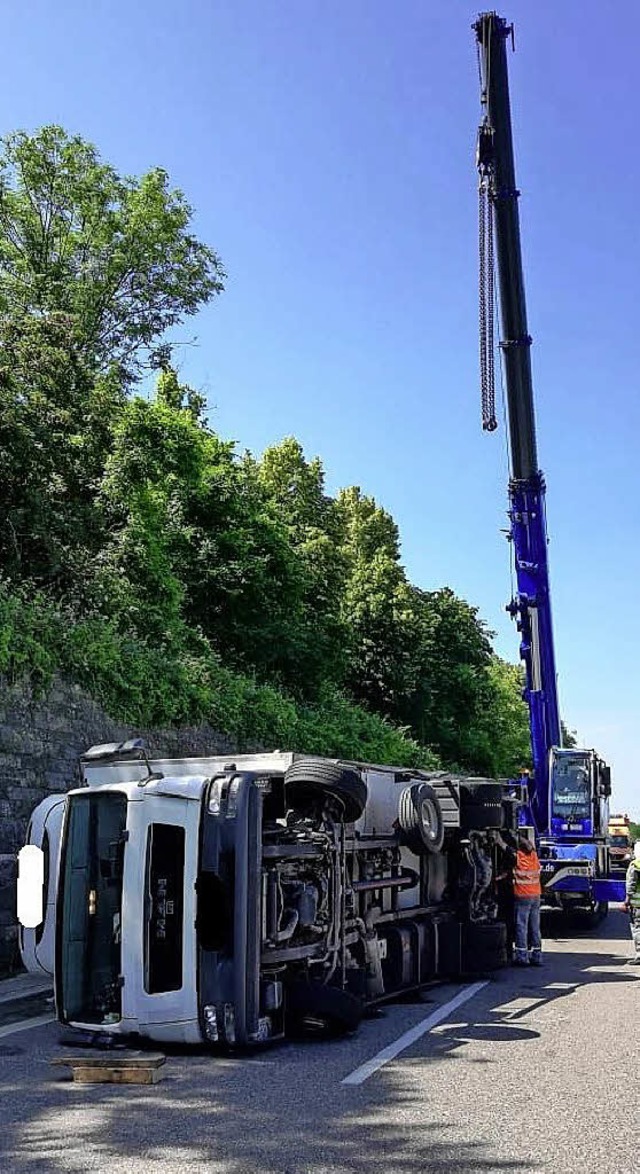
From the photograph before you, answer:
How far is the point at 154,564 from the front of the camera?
30031 millimetres

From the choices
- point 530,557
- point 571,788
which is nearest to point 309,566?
point 530,557

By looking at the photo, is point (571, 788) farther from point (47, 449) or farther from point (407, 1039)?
point (47, 449)

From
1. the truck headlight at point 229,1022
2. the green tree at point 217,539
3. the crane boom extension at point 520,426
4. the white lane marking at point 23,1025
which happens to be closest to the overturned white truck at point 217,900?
the truck headlight at point 229,1022

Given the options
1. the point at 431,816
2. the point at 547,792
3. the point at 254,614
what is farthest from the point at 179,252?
the point at 431,816

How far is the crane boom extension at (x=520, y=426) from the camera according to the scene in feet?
64.3

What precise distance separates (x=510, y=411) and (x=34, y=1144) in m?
16.3

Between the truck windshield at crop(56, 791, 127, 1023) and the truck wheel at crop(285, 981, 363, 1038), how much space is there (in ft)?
4.66

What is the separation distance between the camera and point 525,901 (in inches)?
595

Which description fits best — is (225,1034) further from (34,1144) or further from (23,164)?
(23,164)

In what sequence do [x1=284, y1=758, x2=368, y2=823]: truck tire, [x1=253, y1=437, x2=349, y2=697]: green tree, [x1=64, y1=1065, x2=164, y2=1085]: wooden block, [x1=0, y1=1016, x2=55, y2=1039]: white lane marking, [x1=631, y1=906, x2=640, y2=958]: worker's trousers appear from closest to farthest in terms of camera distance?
[x1=64, y1=1065, x2=164, y2=1085]: wooden block → [x1=284, y1=758, x2=368, y2=823]: truck tire → [x1=0, y1=1016, x2=55, y2=1039]: white lane marking → [x1=631, y1=906, x2=640, y2=958]: worker's trousers → [x1=253, y1=437, x2=349, y2=697]: green tree

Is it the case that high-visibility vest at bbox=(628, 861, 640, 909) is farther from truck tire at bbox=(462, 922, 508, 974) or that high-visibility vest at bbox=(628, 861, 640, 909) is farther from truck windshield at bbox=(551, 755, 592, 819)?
truck windshield at bbox=(551, 755, 592, 819)

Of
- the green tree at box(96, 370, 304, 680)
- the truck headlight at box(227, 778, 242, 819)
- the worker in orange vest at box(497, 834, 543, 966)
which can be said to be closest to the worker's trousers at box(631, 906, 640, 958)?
the worker in orange vest at box(497, 834, 543, 966)

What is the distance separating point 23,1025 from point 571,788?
41.6 feet

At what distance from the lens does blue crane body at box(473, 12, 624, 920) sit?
19.6 metres
